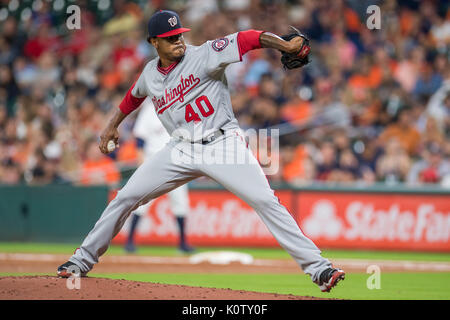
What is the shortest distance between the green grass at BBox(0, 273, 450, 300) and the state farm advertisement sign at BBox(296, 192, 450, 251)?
10.5ft

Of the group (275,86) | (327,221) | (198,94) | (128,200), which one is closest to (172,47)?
(198,94)

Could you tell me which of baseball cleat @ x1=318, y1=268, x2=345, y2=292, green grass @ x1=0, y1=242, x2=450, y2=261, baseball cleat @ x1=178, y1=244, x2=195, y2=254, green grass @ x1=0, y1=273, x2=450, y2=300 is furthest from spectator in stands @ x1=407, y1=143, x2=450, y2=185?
baseball cleat @ x1=318, y1=268, x2=345, y2=292

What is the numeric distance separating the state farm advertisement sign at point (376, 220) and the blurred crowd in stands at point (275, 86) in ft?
1.79

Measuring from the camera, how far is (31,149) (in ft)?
48.2

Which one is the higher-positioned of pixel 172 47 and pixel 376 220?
pixel 172 47

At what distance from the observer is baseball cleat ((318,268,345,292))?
18.9 ft

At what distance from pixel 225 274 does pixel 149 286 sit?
284 cm

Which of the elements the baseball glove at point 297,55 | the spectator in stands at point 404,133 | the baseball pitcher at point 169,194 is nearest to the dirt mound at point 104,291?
the baseball glove at point 297,55

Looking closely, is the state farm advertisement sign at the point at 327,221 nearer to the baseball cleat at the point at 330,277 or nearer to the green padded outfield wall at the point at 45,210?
the green padded outfield wall at the point at 45,210

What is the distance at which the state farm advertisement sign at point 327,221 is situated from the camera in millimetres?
12078

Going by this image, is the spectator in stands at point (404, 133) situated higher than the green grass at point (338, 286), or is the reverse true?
the spectator in stands at point (404, 133)

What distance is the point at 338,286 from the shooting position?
7625 millimetres

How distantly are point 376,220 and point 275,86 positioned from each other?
3.70 m

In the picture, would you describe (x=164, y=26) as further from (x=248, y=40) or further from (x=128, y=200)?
(x=128, y=200)
